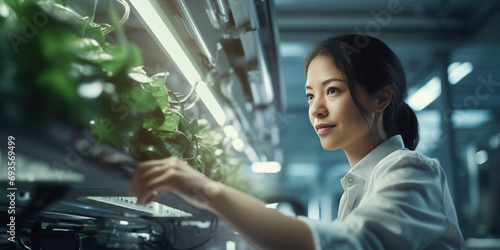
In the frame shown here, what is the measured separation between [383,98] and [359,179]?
0.21m

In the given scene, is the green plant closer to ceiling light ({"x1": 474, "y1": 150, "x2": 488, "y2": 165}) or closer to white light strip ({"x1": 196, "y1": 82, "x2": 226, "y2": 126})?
white light strip ({"x1": 196, "y1": 82, "x2": 226, "y2": 126})

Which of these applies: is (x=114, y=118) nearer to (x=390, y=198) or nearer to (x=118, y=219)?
(x=390, y=198)

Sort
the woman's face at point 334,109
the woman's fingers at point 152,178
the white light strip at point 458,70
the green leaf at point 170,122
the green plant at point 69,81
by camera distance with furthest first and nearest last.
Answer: the white light strip at point 458,70
the woman's face at point 334,109
the green leaf at point 170,122
the woman's fingers at point 152,178
the green plant at point 69,81

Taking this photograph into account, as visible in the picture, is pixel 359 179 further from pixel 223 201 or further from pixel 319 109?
pixel 223 201

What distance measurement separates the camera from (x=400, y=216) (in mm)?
611

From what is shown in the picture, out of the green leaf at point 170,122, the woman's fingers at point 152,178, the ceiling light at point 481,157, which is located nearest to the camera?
the woman's fingers at point 152,178

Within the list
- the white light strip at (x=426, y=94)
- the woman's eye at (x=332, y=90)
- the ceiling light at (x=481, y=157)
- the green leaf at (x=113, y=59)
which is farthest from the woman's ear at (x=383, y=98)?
the ceiling light at (x=481, y=157)

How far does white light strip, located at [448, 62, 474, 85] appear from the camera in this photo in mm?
3969

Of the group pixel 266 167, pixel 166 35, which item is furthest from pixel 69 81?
pixel 266 167

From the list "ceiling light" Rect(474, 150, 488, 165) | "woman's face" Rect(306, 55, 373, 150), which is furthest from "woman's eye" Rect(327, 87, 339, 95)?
"ceiling light" Rect(474, 150, 488, 165)

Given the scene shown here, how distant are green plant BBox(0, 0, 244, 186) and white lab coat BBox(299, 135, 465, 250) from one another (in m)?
0.31

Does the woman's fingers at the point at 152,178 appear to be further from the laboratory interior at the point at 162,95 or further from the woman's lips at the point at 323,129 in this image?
the woman's lips at the point at 323,129

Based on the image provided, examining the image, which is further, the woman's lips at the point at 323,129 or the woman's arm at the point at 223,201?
the woman's lips at the point at 323,129

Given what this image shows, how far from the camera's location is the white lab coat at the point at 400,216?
1.93 feet
